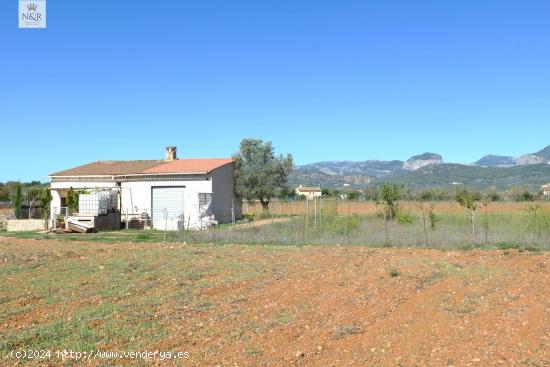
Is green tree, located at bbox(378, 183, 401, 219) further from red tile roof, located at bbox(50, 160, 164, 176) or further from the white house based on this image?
red tile roof, located at bbox(50, 160, 164, 176)

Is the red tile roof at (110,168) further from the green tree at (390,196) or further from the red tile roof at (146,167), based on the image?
the green tree at (390,196)

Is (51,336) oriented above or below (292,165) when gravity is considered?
below

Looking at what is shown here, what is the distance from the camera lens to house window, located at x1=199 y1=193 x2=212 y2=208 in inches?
1253

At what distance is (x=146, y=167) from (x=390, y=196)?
16643 millimetres

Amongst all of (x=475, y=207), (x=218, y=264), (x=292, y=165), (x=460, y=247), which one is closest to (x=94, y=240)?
(x=218, y=264)

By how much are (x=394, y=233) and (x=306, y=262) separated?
7.85 metres

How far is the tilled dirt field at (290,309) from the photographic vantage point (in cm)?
668

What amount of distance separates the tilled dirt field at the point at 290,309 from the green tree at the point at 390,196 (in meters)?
16.8

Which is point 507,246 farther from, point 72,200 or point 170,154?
point 170,154

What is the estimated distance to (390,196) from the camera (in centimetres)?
3203

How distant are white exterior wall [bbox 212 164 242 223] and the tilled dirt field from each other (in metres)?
18.2

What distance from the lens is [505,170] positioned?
12706 cm

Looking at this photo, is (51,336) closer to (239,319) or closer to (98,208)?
(239,319)

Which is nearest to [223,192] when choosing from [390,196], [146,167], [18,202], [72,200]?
[146,167]
